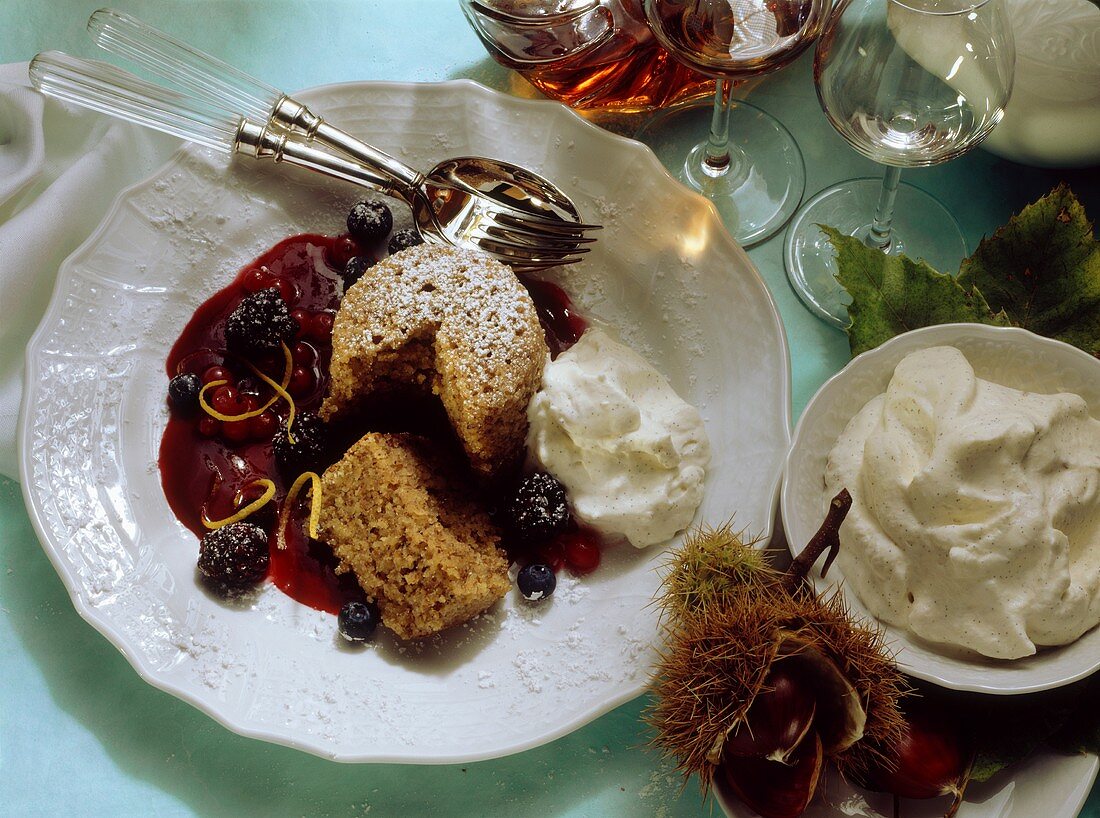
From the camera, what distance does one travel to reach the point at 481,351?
2465mm

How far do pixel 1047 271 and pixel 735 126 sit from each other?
981 millimetres

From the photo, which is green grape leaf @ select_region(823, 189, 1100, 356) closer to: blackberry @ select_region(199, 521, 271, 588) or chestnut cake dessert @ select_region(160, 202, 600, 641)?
chestnut cake dessert @ select_region(160, 202, 600, 641)

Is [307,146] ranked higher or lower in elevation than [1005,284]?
higher

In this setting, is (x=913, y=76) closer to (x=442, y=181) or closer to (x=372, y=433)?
→ (x=442, y=181)

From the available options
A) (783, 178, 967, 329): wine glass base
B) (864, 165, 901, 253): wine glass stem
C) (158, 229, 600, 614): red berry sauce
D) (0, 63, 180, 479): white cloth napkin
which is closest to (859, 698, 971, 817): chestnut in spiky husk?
(158, 229, 600, 614): red berry sauce

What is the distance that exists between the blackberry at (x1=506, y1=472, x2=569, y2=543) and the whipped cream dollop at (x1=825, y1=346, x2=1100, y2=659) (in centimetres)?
63

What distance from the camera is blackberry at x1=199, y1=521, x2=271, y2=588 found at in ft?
7.92

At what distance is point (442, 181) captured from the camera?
2725mm

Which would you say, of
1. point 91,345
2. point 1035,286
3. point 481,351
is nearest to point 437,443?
point 481,351

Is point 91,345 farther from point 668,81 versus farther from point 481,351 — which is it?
point 668,81

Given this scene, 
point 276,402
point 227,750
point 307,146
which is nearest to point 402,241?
point 307,146

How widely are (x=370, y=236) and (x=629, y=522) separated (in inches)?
39.9

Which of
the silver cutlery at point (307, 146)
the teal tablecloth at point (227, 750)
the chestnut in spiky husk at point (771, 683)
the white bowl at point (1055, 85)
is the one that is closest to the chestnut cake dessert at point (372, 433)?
the silver cutlery at point (307, 146)

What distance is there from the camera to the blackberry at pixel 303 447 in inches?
102
